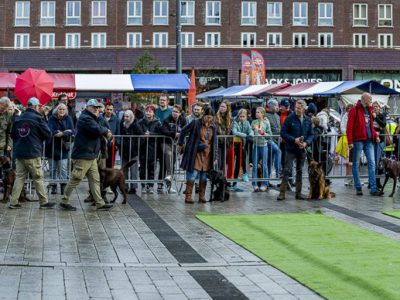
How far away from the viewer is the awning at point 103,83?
24.6m

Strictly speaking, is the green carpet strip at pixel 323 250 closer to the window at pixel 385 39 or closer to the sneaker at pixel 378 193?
the sneaker at pixel 378 193

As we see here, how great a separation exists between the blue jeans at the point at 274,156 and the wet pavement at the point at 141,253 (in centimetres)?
248

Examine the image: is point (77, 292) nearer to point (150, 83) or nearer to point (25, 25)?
point (150, 83)

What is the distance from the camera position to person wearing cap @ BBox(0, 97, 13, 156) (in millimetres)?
15391

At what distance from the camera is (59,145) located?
1645 cm

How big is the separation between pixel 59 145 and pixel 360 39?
2121 inches

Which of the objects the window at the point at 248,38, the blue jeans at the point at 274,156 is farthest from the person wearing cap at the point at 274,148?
the window at the point at 248,38

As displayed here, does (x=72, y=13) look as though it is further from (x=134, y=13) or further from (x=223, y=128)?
(x=223, y=128)

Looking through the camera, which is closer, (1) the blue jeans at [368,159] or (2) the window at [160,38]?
(1) the blue jeans at [368,159]

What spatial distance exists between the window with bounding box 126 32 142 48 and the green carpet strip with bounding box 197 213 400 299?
174 ft

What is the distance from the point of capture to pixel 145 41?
6538 cm

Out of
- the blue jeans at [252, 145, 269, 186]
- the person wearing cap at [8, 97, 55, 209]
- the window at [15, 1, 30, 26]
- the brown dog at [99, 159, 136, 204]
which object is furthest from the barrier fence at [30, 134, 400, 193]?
the window at [15, 1, 30, 26]

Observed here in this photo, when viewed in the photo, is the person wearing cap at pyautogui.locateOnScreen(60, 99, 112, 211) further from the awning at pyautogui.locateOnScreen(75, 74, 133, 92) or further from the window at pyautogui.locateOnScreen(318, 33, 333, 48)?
the window at pyautogui.locateOnScreen(318, 33, 333, 48)

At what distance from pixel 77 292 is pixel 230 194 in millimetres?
9752
